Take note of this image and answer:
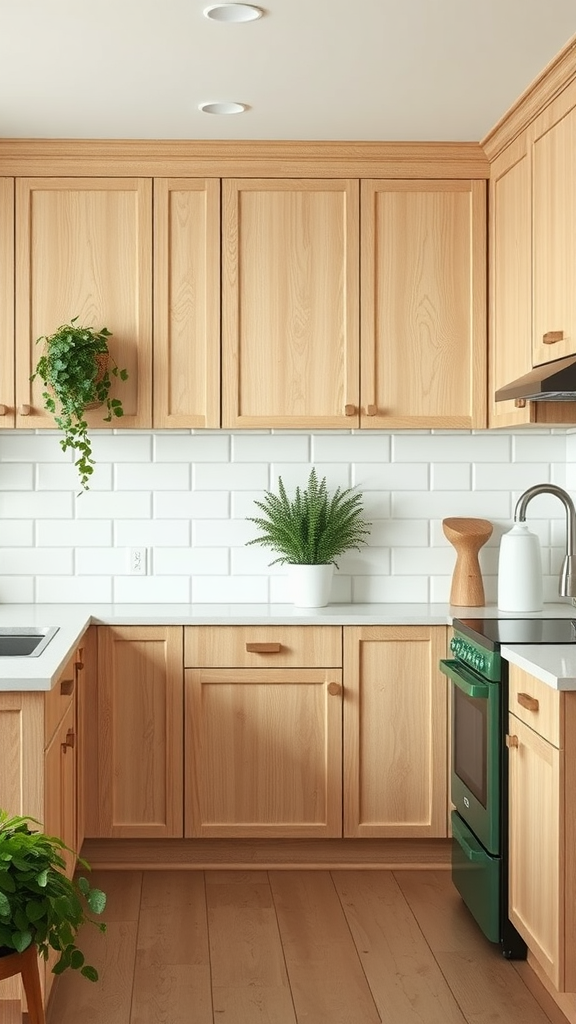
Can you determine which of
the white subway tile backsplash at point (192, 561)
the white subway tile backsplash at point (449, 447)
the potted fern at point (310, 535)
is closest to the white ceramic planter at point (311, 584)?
the potted fern at point (310, 535)

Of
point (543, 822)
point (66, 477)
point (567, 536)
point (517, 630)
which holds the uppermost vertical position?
point (66, 477)

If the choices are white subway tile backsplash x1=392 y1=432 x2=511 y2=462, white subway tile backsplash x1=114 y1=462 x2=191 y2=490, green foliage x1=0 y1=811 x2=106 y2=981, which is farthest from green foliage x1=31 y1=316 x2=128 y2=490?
green foliage x1=0 y1=811 x2=106 y2=981

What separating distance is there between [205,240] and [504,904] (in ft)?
7.74

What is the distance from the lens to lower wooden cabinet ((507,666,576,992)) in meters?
2.66

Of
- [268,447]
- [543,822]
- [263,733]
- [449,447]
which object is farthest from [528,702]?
[268,447]

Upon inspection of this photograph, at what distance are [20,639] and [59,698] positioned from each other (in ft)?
2.27

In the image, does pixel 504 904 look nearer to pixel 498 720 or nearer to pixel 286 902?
pixel 498 720

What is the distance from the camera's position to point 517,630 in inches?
136

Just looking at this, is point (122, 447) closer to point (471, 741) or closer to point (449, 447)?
point (449, 447)

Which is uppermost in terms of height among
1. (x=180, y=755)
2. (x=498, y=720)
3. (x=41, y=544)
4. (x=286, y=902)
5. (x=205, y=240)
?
(x=205, y=240)

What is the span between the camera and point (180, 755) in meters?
3.88

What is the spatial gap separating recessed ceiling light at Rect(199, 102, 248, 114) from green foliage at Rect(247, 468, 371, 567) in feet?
4.21

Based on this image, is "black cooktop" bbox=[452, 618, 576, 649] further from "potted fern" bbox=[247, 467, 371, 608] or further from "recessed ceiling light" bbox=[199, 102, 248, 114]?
"recessed ceiling light" bbox=[199, 102, 248, 114]

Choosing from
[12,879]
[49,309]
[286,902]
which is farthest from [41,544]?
[12,879]
